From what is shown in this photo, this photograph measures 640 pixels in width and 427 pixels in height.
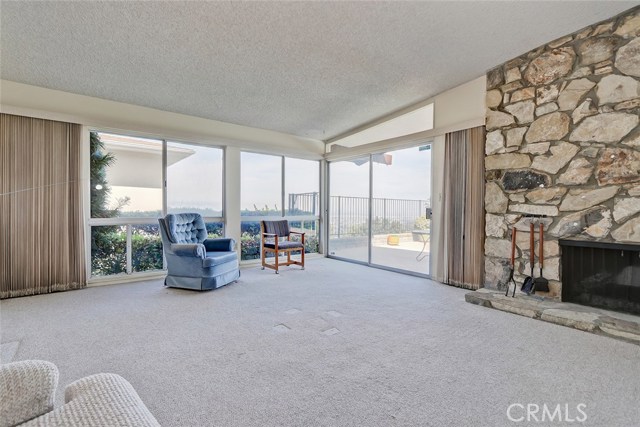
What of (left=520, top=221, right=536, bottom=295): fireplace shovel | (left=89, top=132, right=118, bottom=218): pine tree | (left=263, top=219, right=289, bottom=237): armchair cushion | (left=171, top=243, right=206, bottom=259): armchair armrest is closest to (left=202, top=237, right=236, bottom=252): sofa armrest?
(left=171, top=243, right=206, bottom=259): armchair armrest

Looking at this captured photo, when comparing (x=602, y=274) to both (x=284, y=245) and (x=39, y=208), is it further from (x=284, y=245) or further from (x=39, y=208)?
(x=39, y=208)

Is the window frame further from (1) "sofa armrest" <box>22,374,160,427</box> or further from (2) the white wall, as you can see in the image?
(1) "sofa armrest" <box>22,374,160,427</box>

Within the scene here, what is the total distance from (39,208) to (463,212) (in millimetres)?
5180

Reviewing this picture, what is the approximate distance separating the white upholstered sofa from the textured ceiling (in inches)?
104

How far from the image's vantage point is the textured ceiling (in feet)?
8.26

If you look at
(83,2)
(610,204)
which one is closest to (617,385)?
(610,204)

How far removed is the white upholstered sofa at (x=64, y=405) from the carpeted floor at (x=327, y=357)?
2.59 feet

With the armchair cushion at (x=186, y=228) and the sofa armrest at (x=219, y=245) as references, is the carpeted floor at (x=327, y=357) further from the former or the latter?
the sofa armrest at (x=219, y=245)

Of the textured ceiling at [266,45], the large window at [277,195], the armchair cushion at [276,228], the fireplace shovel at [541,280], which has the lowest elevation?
the fireplace shovel at [541,280]

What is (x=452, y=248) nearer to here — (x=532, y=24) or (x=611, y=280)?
(x=611, y=280)

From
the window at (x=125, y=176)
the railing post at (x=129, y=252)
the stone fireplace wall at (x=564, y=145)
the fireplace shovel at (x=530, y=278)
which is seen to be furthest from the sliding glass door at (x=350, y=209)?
the railing post at (x=129, y=252)

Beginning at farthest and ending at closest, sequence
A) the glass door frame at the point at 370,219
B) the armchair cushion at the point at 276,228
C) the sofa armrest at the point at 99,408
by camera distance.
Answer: the armchair cushion at the point at 276,228 < the glass door frame at the point at 370,219 < the sofa armrest at the point at 99,408

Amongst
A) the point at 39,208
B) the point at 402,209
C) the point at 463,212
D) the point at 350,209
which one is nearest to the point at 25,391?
the point at 39,208

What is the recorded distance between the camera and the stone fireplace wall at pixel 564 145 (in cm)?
275
